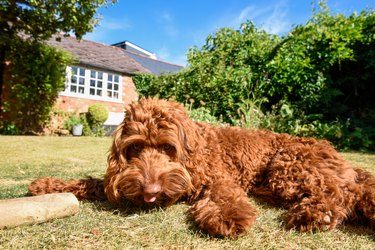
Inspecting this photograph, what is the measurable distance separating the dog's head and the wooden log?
331mm

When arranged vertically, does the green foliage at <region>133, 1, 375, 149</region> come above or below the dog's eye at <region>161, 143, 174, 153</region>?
above

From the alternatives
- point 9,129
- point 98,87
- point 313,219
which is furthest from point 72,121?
point 313,219

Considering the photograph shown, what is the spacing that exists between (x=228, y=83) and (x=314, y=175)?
8.62m

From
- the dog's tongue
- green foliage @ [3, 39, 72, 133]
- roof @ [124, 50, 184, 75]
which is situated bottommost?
the dog's tongue

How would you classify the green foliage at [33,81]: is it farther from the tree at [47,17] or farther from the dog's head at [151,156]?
the dog's head at [151,156]

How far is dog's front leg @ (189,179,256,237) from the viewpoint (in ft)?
6.77

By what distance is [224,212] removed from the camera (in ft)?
7.11

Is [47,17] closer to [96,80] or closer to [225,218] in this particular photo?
[96,80]

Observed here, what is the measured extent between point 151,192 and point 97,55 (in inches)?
735

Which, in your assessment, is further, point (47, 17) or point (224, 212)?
point (47, 17)

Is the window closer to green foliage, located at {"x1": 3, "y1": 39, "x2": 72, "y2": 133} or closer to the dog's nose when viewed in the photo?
green foliage, located at {"x1": 3, "y1": 39, "x2": 72, "y2": 133}

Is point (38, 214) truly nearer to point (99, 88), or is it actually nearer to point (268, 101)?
point (268, 101)

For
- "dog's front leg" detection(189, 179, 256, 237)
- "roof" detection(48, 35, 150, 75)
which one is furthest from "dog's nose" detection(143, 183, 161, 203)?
"roof" detection(48, 35, 150, 75)

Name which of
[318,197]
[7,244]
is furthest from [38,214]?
[318,197]
